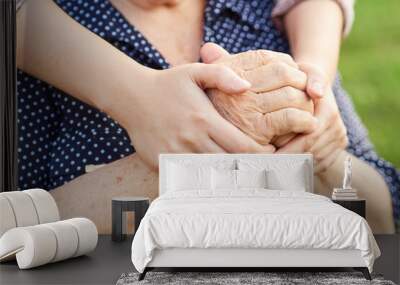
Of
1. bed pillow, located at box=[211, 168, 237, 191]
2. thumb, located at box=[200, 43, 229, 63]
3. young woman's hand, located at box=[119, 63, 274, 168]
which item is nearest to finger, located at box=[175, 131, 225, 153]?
young woman's hand, located at box=[119, 63, 274, 168]

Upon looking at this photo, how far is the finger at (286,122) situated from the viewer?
5.50 meters

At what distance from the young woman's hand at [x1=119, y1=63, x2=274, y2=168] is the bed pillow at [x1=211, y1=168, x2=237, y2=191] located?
37 cm

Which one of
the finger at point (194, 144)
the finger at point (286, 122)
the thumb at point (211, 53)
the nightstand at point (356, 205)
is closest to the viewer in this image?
the nightstand at point (356, 205)

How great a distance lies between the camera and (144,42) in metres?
5.67

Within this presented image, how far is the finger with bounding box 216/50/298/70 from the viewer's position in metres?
5.67

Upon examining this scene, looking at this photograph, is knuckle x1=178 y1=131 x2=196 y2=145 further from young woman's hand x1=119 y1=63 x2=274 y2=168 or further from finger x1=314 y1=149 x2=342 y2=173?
finger x1=314 y1=149 x2=342 y2=173

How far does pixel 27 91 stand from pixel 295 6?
227 centimetres

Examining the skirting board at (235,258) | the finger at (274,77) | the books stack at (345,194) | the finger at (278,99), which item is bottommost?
the skirting board at (235,258)

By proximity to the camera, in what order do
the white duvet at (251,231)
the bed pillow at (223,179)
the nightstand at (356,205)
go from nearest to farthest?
the white duvet at (251,231) < the bed pillow at (223,179) < the nightstand at (356,205)

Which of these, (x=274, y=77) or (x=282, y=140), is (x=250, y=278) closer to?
(x=282, y=140)

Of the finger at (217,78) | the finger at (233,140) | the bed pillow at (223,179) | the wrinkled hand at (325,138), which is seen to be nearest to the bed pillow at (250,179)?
the bed pillow at (223,179)

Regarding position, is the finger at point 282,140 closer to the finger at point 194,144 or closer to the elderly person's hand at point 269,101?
the elderly person's hand at point 269,101

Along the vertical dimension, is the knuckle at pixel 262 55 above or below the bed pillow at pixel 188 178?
above

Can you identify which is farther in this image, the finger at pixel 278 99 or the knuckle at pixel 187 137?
the knuckle at pixel 187 137
